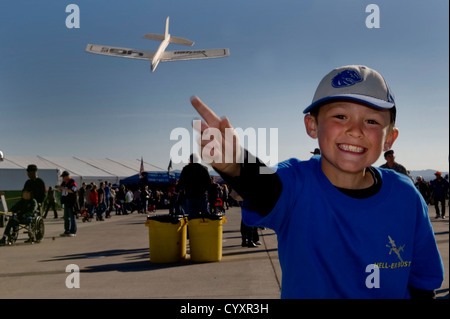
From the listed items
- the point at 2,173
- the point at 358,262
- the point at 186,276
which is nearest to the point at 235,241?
the point at 186,276

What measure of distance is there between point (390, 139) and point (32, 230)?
10.6 metres

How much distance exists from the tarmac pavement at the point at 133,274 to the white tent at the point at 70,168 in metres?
19.2

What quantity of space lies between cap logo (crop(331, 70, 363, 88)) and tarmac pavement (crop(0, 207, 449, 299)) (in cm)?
382

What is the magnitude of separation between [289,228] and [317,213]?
111 millimetres

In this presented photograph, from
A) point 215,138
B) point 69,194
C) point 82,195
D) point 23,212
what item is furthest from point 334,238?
point 82,195

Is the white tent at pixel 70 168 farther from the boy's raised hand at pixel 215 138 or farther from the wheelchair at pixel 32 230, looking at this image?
the boy's raised hand at pixel 215 138

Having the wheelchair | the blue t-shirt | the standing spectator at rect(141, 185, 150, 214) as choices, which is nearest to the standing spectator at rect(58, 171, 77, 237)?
the wheelchair

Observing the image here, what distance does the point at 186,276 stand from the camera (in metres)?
6.13

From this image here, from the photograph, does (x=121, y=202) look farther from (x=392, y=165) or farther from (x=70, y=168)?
(x=70, y=168)

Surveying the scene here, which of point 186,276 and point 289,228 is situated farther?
point 186,276

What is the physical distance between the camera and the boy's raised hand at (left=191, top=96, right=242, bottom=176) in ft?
3.72

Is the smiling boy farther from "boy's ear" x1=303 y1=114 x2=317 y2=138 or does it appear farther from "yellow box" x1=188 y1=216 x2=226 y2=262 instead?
"yellow box" x1=188 y1=216 x2=226 y2=262
